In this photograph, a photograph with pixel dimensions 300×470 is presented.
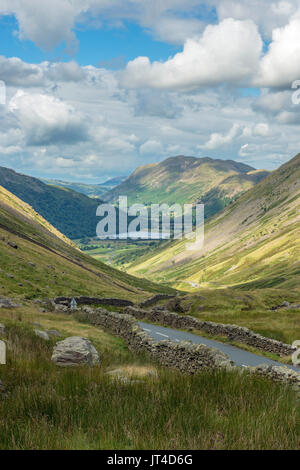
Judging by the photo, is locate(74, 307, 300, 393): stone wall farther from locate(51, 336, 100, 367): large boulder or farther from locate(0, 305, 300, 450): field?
locate(51, 336, 100, 367): large boulder

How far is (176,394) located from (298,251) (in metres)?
205

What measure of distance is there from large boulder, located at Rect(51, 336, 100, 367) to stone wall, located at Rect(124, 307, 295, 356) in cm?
1858

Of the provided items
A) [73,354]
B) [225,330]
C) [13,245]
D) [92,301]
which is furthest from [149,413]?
[13,245]

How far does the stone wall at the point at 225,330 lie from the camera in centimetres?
3062

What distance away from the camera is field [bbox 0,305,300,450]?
595 centimetres

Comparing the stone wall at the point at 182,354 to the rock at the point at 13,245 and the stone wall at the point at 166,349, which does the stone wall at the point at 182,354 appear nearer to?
the stone wall at the point at 166,349

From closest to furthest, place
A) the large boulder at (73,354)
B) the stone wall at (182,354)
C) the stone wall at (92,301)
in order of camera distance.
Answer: the stone wall at (182,354) < the large boulder at (73,354) < the stone wall at (92,301)

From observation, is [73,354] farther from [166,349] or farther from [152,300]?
[152,300]

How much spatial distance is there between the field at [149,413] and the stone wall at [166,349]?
7.19 ft

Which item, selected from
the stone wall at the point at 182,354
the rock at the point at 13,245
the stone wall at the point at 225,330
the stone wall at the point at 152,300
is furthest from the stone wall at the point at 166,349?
the rock at the point at 13,245

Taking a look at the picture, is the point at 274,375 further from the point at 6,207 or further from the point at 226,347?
the point at 6,207

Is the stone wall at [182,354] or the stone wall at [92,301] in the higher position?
the stone wall at [182,354]

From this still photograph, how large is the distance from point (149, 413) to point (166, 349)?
1361 centimetres
